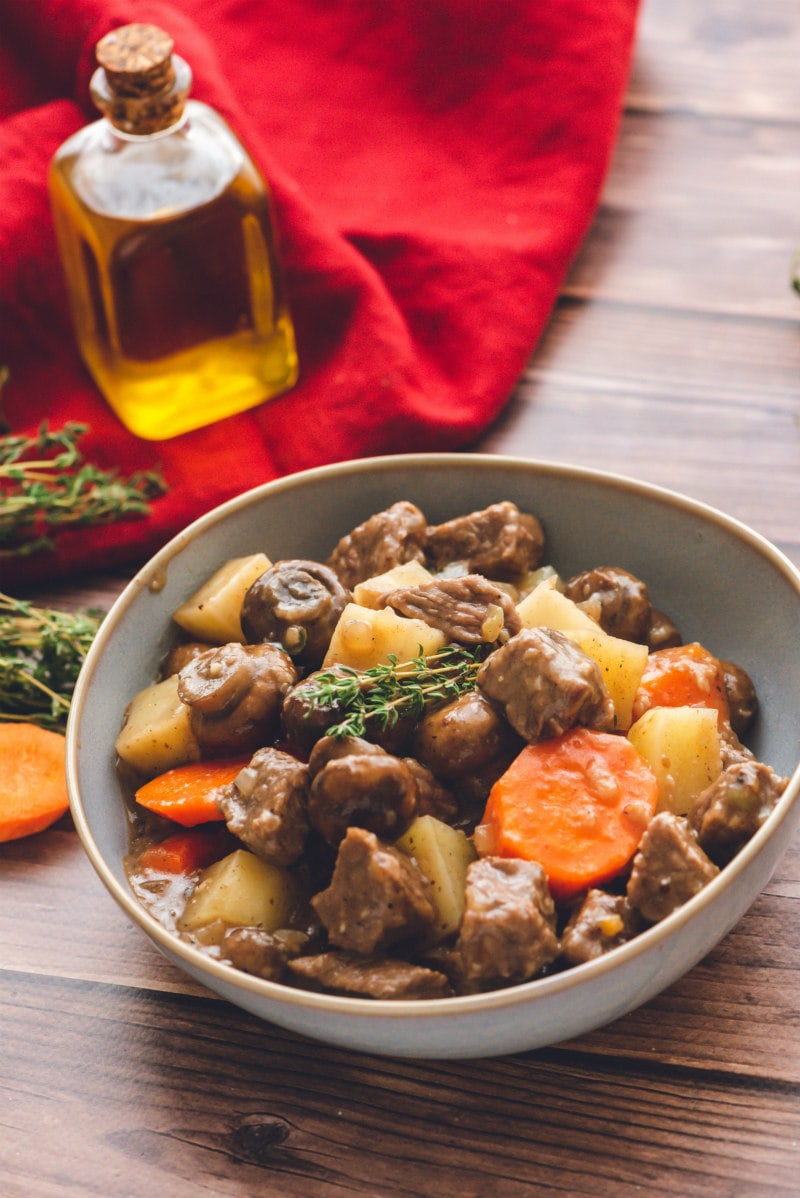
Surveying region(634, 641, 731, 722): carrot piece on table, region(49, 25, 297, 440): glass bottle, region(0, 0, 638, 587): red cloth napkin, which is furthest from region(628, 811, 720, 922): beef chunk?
region(49, 25, 297, 440): glass bottle

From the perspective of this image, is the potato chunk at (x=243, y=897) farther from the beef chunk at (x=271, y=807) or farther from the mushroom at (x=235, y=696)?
the mushroom at (x=235, y=696)

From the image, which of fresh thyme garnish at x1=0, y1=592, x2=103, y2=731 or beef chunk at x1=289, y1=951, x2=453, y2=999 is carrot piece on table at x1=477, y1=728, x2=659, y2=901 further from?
fresh thyme garnish at x1=0, y1=592, x2=103, y2=731

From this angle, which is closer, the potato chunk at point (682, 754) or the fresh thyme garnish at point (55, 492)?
the potato chunk at point (682, 754)

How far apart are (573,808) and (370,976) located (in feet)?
1.29

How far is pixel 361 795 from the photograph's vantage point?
5.88 feet

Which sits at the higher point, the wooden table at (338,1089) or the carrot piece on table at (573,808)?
the carrot piece on table at (573,808)

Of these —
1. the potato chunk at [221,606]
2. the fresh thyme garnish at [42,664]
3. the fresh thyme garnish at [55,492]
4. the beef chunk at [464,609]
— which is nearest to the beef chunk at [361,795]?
the beef chunk at [464,609]

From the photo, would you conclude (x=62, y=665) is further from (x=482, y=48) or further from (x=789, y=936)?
(x=482, y=48)

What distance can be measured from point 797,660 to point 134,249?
1586mm

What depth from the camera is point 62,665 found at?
248cm

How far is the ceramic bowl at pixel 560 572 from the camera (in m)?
1.64

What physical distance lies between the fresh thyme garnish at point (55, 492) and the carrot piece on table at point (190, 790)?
0.79 meters

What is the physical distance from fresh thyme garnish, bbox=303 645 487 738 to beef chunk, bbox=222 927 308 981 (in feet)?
1.02

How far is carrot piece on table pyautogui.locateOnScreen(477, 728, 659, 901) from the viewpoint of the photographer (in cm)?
188
